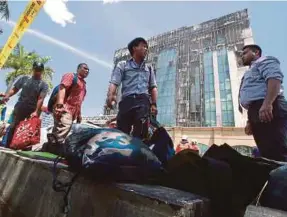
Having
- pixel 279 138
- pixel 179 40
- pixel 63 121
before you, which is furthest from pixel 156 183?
pixel 179 40

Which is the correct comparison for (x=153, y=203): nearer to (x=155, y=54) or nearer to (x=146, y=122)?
(x=146, y=122)

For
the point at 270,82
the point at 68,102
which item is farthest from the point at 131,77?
the point at 270,82

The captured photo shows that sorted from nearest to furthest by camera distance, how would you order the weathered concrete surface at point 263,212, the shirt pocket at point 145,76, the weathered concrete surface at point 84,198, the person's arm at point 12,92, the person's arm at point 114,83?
the weathered concrete surface at point 263,212, the weathered concrete surface at point 84,198, the person's arm at point 114,83, the shirt pocket at point 145,76, the person's arm at point 12,92

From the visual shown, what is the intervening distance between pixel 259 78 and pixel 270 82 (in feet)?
0.83

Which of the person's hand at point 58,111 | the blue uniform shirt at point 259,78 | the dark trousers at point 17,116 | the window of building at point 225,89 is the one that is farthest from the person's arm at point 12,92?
the window of building at point 225,89

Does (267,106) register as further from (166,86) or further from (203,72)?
(166,86)

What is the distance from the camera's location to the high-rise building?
31891mm

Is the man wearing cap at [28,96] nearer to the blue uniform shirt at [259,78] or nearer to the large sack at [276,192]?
the blue uniform shirt at [259,78]

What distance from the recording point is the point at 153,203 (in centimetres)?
90

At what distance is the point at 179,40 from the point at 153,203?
146 ft

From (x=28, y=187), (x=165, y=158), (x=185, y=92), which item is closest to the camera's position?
(x=165, y=158)

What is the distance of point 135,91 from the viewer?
10.5 ft

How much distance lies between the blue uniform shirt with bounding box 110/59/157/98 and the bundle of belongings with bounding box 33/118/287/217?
182cm

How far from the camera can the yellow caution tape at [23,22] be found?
34.0 feet
